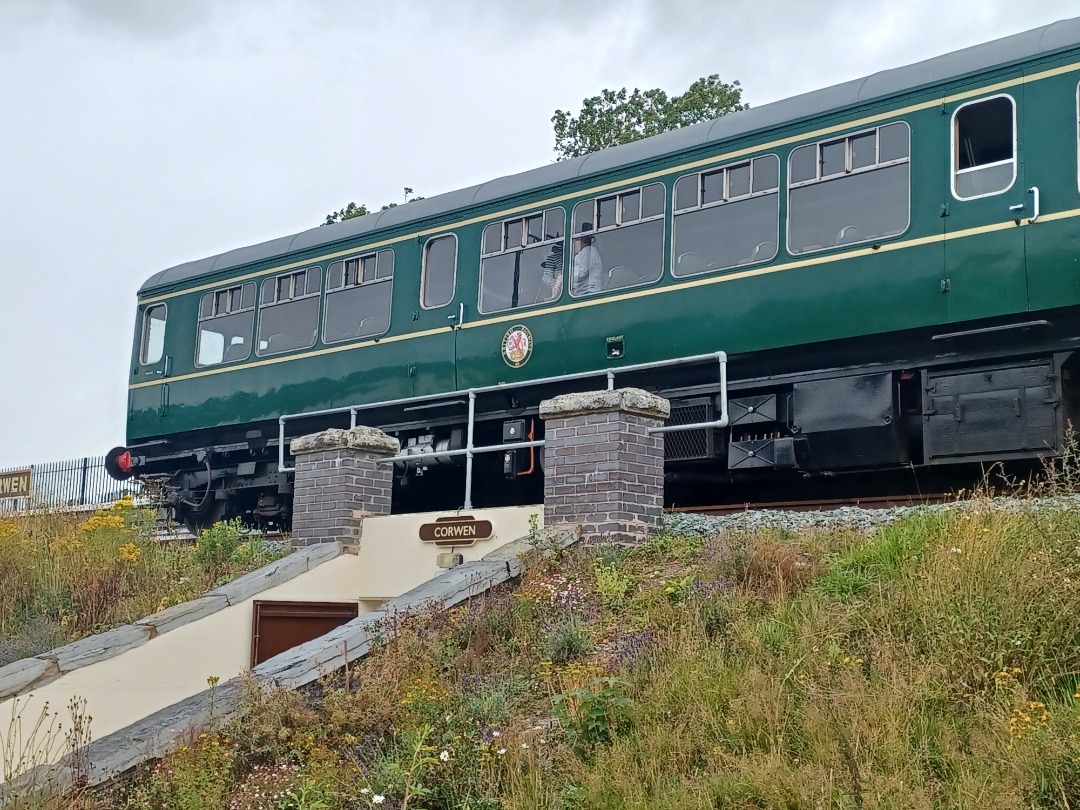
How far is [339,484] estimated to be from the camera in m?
10.8

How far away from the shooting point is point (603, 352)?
1145 centimetres

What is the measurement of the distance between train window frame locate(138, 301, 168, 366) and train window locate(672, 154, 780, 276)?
333 inches

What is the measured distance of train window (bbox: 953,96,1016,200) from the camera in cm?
925

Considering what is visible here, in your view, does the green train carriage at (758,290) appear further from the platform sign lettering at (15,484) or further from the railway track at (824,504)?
the platform sign lettering at (15,484)

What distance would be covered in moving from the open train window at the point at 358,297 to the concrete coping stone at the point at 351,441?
2.52 metres

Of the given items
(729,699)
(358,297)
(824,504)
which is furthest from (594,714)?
(358,297)

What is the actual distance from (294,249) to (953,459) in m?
8.63

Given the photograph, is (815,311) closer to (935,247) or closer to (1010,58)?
(935,247)

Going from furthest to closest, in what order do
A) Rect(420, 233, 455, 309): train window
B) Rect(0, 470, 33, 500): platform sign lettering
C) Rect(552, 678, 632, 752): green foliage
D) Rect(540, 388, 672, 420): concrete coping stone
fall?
Rect(0, 470, 33, 500): platform sign lettering, Rect(420, 233, 455, 309): train window, Rect(540, 388, 672, 420): concrete coping stone, Rect(552, 678, 632, 752): green foliage

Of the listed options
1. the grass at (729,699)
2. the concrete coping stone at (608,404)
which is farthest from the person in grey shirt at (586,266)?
the grass at (729,699)

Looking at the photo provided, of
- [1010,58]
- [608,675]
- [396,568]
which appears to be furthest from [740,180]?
[608,675]

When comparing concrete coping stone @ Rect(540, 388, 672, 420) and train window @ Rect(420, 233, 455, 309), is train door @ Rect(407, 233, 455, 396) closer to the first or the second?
train window @ Rect(420, 233, 455, 309)

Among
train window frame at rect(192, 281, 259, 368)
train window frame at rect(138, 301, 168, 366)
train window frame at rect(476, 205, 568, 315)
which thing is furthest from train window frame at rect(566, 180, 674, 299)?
train window frame at rect(138, 301, 168, 366)

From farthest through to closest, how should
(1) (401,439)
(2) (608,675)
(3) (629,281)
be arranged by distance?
(1) (401,439)
(3) (629,281)
(2) (608,675)
